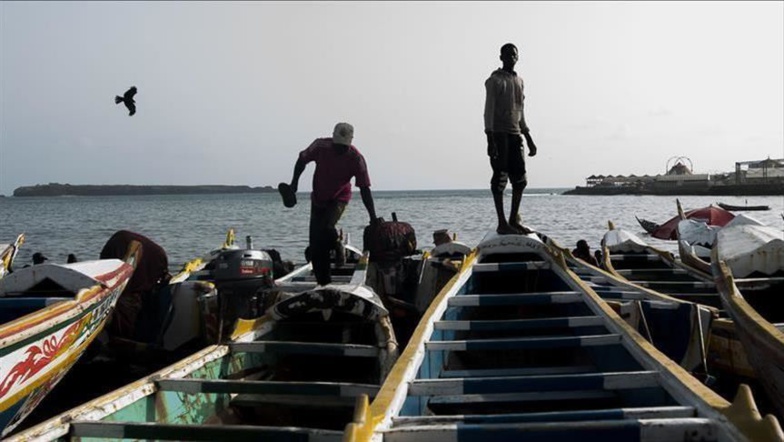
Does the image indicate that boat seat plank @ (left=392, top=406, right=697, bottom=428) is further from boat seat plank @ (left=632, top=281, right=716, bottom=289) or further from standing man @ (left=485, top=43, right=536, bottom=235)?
boat seat plank @ (left=632, top=281, right=716, bottom=289)

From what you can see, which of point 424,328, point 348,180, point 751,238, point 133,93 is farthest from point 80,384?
point 751,238

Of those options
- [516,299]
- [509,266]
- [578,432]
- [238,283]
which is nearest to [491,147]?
[509,266]

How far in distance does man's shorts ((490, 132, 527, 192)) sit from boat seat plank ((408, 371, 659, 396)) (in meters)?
5.16

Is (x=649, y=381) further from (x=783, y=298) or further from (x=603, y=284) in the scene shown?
(x=783, y=298)

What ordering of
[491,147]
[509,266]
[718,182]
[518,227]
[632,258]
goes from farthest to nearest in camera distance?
1. [718,182]
2. [632,258]
3. [518,227]
4. [491,147]
5. [509,266]

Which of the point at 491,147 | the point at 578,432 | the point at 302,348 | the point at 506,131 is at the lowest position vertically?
the point at 302,348

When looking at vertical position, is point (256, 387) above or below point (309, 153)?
below

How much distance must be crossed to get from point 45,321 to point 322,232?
315cm

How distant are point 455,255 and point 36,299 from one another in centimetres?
587

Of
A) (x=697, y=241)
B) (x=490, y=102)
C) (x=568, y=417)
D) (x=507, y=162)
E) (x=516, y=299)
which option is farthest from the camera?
(x=697, y=241)

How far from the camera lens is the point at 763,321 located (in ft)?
16.4

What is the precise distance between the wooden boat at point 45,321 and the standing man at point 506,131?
4789 mm

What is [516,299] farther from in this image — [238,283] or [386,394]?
[238,283]

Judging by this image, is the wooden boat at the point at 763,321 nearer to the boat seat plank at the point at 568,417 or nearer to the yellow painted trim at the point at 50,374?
the boat seat plank at the point at 568,417
